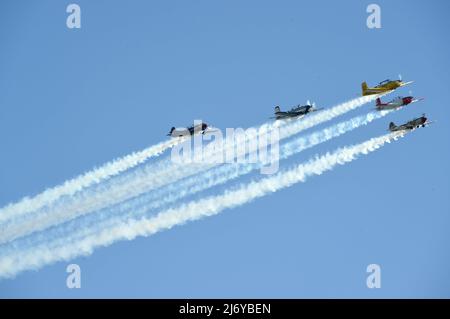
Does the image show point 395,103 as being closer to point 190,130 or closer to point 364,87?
point 364,87

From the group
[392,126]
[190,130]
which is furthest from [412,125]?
[190,130]

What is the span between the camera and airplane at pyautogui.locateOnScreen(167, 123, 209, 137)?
412 feet

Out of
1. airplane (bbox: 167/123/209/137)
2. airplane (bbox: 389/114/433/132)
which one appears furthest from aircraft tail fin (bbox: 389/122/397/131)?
airplane (bbox: 167/123/209/137)

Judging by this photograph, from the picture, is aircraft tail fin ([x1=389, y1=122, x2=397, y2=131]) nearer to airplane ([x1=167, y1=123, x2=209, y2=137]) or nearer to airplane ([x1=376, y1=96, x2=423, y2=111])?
airplane ([x1=376, y1=96, x2=423, y2=111])

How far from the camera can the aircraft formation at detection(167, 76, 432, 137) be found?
127m

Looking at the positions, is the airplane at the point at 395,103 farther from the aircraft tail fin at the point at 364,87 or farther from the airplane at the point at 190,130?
the airplane at the point at 190,130

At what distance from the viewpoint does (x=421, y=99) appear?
129000mm

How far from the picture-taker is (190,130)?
12631cm

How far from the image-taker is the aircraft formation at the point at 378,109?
415 feet

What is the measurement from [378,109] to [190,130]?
55.0 ft

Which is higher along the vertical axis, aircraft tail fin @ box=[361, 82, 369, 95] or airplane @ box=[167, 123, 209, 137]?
aircraft tail fin @ box=[361, 82, 369, 95]
